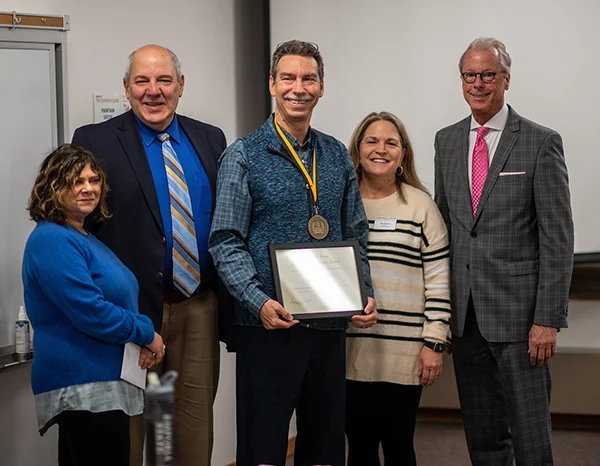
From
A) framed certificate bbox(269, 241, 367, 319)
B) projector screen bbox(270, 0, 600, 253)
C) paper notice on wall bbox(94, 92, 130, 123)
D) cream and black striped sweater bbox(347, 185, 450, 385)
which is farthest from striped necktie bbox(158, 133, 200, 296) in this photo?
projector screen bbox(270, 0, 600, 253)

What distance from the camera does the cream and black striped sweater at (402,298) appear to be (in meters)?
3.00

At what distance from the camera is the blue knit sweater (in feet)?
8.00

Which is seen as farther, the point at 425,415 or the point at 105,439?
the point at 425,415

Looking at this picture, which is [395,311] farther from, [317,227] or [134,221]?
[134,221]

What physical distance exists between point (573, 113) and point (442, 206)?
111cm

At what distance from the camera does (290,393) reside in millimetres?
2729

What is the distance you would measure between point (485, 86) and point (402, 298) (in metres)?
0.83

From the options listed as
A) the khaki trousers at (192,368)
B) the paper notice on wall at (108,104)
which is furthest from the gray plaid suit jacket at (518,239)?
the paper notice on wall at (108,104)

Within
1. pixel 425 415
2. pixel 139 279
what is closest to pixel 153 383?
pixel 139 279

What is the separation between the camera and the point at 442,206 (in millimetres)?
3301

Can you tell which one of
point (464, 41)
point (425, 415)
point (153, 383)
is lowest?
point (425, 415)

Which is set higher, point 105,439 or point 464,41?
point 464,41

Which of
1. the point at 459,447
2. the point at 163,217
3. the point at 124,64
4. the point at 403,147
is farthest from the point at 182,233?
the point at 459,447

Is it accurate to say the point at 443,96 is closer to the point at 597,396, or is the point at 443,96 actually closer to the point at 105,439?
the point at 597,396
